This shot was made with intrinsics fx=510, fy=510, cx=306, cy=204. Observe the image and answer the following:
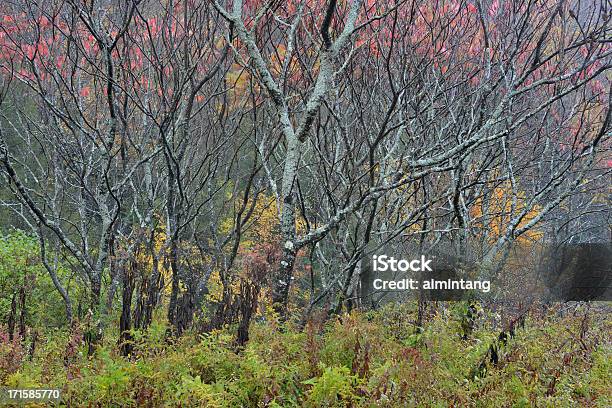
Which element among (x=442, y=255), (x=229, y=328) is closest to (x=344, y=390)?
(x=229, y=328)

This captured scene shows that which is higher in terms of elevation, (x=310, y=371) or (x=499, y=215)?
(x=499, y=215)

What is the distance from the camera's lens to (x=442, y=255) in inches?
257

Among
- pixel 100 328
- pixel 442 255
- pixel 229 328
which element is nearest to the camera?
pixel 229 328

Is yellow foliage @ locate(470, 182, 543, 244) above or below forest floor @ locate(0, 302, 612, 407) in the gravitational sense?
above

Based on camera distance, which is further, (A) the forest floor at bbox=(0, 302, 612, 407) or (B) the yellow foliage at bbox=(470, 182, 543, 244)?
(B) the yellow foliage at bbox=(470, 182, 543, 244)

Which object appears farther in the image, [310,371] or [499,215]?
[499,215]

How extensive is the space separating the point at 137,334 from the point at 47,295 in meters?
7.52

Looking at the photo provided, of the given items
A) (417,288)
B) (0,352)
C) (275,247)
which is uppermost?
(275,247)

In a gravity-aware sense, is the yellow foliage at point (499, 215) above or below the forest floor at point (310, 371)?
above

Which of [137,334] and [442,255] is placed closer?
[137,334]

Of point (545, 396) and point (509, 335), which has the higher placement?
point (509, 335)

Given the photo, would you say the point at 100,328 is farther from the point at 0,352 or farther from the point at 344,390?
the point at 344,390

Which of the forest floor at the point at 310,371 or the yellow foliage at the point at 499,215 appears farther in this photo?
the yellow foliage at the point at 499,215

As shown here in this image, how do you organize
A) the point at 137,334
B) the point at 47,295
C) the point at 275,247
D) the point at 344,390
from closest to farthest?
the point at 344,390 → the point at 137,334 → the point at 275,247 → the point at 47,295
